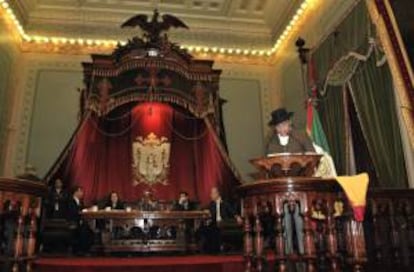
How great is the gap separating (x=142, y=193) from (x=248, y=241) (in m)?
4.39

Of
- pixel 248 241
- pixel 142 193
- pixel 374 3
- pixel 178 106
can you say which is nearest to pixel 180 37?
pixel 178 106

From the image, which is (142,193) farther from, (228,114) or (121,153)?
(228,114)

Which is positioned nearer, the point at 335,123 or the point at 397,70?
the point at 397,70

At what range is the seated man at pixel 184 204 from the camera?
6.67 meters

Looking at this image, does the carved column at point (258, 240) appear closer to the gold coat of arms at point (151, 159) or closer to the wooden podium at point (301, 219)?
the wooden podium at point (301, 219)

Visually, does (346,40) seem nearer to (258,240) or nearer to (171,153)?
(171,153)

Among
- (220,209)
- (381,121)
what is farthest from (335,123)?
(220,209)

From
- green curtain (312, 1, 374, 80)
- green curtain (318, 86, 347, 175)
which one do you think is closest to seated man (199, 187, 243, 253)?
green curtain (318, 86, 347, 175)

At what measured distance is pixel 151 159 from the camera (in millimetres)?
7203

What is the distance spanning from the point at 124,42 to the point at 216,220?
4059mm

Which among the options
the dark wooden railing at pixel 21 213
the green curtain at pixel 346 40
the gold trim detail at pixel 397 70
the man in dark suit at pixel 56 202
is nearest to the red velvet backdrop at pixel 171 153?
the man in dark suit at pixel 56 202

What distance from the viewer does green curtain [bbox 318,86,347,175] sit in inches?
215

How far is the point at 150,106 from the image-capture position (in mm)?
7117

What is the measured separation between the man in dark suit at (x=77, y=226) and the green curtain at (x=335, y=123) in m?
3.83
